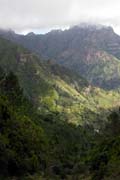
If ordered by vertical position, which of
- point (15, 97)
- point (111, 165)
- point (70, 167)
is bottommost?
point (70, 167)

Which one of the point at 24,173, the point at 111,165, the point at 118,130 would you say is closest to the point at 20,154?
the point at 24,173

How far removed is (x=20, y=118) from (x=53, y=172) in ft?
75.7

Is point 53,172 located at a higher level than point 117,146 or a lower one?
lower

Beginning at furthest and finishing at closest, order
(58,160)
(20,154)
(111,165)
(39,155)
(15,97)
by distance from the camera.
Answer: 1. (15,97)
2. (58,160)
3. (39,155)
4. (20,154)
5. (111,165)

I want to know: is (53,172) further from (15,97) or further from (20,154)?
(15,97)

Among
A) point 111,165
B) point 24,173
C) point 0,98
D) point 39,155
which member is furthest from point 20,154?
point 111,165

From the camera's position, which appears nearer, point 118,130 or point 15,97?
point 118,130

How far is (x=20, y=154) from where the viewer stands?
461ft

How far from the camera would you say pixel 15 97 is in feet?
652

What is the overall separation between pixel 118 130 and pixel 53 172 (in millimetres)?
41446

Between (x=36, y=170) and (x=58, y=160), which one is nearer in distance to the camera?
(x=36, y=170)

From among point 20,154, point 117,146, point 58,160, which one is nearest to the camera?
point 117,146

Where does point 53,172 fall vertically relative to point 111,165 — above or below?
below

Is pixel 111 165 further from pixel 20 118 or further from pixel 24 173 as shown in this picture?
pixel 20 118
